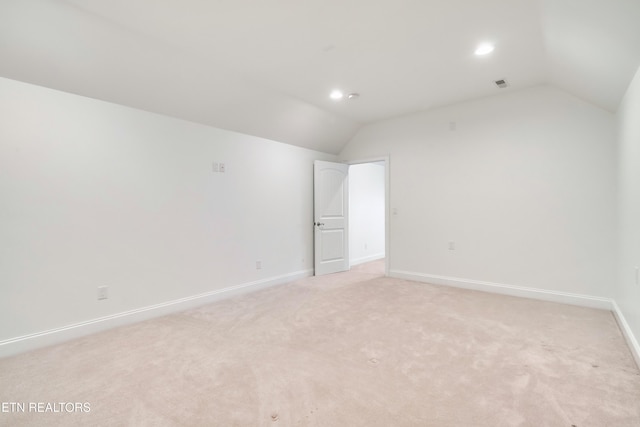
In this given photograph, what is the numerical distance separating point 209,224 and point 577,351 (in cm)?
393

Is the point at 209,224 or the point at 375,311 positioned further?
the point at 209,224

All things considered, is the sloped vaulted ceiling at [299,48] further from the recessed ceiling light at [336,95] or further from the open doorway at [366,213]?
the open doorway at [366,213]

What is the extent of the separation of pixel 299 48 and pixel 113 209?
2450mm

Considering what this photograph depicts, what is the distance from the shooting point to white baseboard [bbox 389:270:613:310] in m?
3.42

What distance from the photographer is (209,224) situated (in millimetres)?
3799

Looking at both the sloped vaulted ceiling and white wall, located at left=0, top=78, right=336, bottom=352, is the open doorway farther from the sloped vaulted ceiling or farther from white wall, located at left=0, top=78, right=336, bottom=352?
the sloped vaulted ceiling

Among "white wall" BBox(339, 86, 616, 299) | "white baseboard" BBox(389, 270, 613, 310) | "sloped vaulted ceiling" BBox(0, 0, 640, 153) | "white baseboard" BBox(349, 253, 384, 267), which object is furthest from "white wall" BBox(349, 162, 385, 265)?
"sloped vaulted ceiling" BBox(0, 0, 640, 153)

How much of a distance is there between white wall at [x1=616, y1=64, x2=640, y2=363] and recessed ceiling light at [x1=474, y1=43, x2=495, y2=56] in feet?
3.64

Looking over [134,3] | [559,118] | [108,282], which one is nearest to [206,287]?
[108,282]

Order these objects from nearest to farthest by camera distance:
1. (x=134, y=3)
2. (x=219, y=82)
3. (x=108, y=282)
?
(x=134, y=3)
(x=108, y=282)
(x=219, y=82)

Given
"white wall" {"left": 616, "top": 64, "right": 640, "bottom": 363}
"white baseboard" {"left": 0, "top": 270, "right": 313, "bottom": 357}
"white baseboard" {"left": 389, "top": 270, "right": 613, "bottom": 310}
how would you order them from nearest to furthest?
"white wall" {"left": 616, "top": 64, "right": 640, "bottom": 363} < "white baseboard" {"left": 0, "top": 270, "right": 313, "bottom": 357} < "white baseboard" {"left": 389, "top": 270, "right": 613, "bottom": 310}

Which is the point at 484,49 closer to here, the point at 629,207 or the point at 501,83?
the point at 501,83

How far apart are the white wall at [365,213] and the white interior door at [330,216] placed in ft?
1.98

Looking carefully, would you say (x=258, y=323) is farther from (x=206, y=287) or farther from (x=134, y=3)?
(x=134, y=3)
